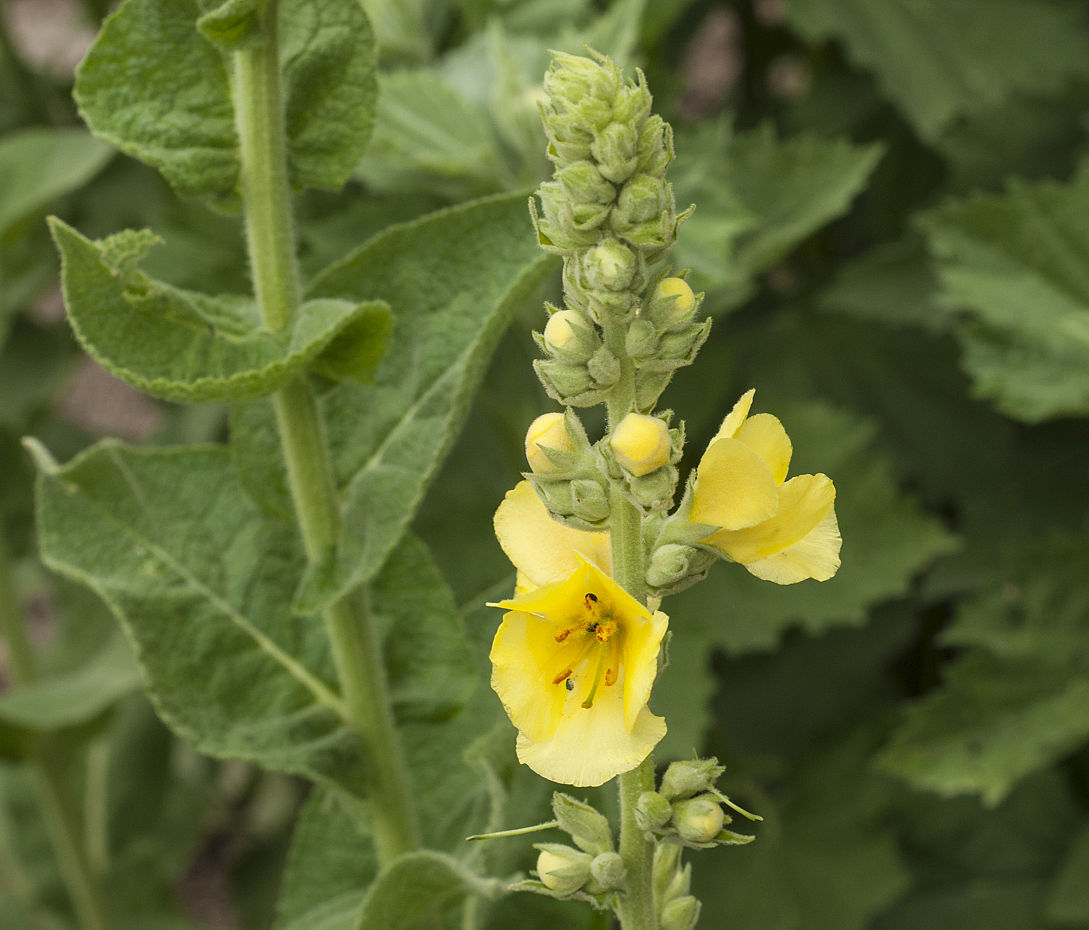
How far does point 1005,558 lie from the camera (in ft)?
6.93

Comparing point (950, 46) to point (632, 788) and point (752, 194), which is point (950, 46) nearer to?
point (752, 194)

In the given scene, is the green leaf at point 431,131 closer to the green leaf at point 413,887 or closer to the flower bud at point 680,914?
the green leaf at point 413,887

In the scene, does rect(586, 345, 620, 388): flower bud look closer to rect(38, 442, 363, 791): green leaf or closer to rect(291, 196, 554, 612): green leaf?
rect(291, 196, 554, 612): green leaf

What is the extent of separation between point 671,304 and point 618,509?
0.14m

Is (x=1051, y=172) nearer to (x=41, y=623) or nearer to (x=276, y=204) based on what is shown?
(x=276, y=204)

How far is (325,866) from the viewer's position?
1348 mm

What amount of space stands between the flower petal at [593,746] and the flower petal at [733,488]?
130 millimetres

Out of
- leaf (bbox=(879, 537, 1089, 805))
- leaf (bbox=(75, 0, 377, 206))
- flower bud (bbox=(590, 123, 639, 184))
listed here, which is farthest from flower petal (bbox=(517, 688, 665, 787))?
leaf (bbox=(879, 537, 1089, 805))

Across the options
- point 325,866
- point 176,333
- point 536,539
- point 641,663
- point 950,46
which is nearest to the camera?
point 641,663

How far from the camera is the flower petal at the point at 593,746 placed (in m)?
0.75

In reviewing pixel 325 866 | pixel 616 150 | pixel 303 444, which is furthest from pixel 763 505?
pixel 325 866

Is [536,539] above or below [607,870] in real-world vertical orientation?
above

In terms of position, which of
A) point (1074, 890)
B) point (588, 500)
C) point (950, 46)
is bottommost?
point (1074, 890)

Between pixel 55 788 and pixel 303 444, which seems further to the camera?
pixel 55 788
